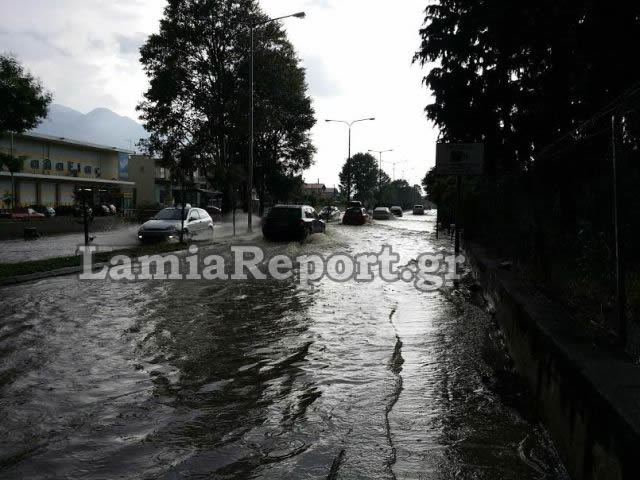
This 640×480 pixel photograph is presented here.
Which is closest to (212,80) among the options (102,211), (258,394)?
(102,211)

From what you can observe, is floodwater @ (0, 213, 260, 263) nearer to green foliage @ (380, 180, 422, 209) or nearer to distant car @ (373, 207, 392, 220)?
distant car @ (373, 207, 392, 220)

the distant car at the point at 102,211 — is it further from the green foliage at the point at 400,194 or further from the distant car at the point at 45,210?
the green foliage at the point at 400,194

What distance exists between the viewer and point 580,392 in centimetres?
330

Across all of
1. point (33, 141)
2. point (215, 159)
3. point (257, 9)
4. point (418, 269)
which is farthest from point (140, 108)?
point (418, 269)

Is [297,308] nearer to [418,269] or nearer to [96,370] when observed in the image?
[96,370]

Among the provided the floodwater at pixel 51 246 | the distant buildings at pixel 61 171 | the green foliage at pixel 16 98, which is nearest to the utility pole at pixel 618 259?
the floodwater at pixel 51 246

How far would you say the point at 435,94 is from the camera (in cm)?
2398

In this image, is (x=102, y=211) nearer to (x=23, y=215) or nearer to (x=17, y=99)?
(x=23, y=215)

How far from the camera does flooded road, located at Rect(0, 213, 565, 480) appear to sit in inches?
146

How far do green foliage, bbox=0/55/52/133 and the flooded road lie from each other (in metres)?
18.9

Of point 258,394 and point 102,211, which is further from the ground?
point 102,211

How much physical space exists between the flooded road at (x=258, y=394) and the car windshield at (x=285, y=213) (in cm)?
1372

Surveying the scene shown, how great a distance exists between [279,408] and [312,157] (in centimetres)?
4410

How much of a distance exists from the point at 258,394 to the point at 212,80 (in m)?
34.7
